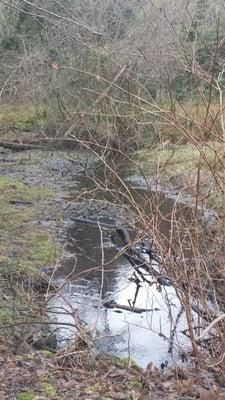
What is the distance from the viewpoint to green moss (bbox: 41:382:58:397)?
5215mm

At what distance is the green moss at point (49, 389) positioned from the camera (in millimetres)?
5215

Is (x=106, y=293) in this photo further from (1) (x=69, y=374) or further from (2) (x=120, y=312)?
(1) (x=69, y=374)

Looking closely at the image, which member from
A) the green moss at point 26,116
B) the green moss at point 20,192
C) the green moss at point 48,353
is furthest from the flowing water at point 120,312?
the green moss at point 26,116

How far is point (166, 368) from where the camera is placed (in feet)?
22.3

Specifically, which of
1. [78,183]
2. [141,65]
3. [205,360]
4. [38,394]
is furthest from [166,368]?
[78,183]

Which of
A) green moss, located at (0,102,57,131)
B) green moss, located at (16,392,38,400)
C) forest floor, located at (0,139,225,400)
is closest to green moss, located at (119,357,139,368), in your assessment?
forest floor, located at (0,139,225,400)

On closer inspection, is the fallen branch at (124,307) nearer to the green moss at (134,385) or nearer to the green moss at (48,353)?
the green moss at (48,353)

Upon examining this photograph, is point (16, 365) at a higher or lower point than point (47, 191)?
higher

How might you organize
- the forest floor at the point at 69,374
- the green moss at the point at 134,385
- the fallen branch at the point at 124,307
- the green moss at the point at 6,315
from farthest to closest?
the fallen branch at the point at 124,307, the green moss at the point at 6,315, the green moss at the point at 134,385, the forest floor at the point at 69,374

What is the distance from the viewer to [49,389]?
17.5 ft

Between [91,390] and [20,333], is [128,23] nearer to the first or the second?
[20,333]

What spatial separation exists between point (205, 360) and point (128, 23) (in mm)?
15810

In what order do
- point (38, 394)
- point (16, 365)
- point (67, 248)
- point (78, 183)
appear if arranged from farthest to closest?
point (78, 183) → point (67, 248) → point (16, 365) → point (38, 394)

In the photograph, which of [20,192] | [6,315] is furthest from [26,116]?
[6,315]
